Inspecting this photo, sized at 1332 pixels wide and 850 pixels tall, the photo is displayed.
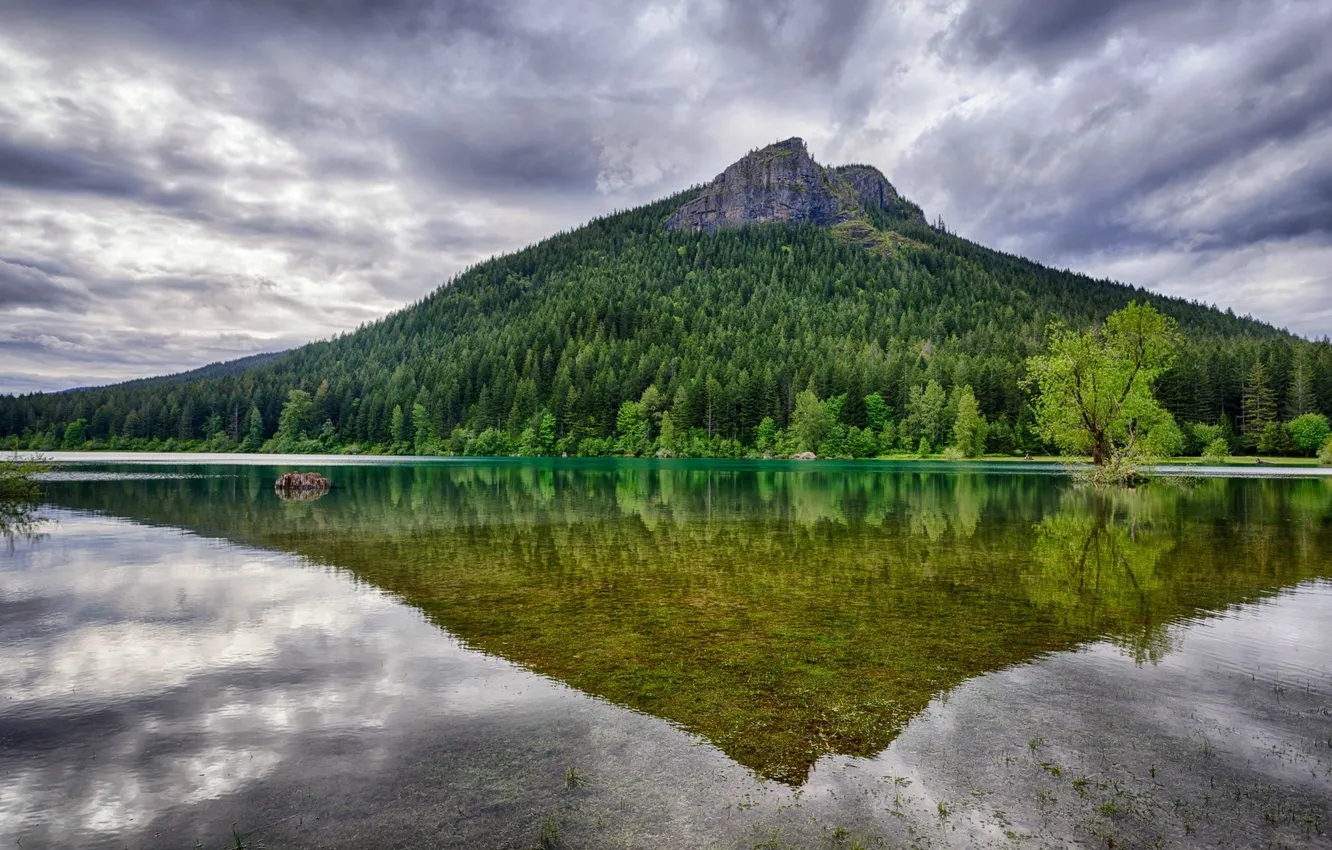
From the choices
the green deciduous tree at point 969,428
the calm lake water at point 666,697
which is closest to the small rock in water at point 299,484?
the calm lake water at point 666,697

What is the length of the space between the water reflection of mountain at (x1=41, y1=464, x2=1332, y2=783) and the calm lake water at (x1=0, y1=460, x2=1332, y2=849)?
0.13m

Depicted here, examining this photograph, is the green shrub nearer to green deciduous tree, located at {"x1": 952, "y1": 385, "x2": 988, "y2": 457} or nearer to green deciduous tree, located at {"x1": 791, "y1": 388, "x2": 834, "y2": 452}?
green deciduous tree, located at {"x1": 952, "y1": 385, "x2": 988, "y2": 457}

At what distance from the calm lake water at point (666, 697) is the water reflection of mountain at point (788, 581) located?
13cm

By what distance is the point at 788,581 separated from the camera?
1944 centimetres

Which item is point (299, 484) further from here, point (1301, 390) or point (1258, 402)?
point (1301, 390)

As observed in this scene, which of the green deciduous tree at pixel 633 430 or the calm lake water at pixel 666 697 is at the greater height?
the green deciduous tree at pixel 633 430

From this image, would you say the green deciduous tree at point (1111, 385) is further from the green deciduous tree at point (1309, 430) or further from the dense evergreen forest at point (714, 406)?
the green deciduous tree at point (1309, 430)

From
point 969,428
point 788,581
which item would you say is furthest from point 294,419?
point 788,581

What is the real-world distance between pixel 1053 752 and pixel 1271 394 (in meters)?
160

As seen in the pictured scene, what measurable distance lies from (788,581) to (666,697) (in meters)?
9.46

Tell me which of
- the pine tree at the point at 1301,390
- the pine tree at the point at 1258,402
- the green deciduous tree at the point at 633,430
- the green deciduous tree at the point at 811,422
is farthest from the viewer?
the green deciduous tree at the point at 633,430

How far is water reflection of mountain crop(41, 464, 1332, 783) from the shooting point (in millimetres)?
11031

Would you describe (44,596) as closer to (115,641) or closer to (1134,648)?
(115,641)

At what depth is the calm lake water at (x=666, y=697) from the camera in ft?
23.7
